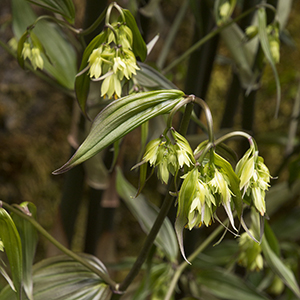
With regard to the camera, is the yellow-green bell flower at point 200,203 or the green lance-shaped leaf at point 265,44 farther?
the green lance-shaped leaf at point 265,44

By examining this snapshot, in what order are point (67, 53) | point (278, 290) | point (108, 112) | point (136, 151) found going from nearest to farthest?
1. point (108, 112)
2. point (67, 53)
3. point (278, 290)
4. point (136, 151)

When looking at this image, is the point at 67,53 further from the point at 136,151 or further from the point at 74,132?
the point at 136,151

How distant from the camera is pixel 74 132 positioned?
1.90 ft

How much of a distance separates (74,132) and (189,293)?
0.37 metres

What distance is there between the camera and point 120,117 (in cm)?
27

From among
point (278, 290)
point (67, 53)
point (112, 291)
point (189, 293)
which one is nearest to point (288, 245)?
point (278, 290)

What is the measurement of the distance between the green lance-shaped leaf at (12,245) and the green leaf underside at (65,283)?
0.29 feet

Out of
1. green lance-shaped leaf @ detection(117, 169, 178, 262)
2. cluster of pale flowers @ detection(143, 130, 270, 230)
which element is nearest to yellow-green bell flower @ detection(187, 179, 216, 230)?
cluster of pale flowers @ detection(143, 130, 270, 230)

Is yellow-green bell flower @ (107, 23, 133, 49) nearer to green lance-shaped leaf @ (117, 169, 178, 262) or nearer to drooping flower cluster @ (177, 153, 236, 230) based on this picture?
drooping flower cluster @ (177, 153, 236, 230)

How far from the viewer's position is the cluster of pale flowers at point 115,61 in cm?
31

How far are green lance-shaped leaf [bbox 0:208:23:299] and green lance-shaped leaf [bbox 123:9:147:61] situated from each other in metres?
0.20

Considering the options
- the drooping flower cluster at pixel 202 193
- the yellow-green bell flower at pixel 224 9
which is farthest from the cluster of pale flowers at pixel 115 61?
the yellow-green bell flower at pixel 224 9

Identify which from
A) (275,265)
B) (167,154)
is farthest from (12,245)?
(275,265)

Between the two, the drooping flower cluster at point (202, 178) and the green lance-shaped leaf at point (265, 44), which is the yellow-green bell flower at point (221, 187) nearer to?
Result: the drooping flower cluster at point (202, 178)
